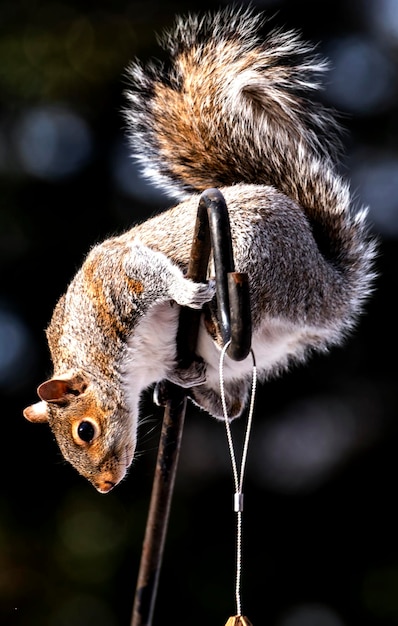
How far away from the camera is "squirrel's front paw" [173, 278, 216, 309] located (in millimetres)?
914

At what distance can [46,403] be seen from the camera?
1129mm

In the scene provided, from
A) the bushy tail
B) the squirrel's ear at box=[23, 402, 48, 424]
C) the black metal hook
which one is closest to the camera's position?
the black metal hook

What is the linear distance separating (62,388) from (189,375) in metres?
0.16

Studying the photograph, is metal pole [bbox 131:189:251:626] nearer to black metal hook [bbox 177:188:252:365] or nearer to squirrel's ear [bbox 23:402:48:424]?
black metal hook [bbox 177:188:252:365]

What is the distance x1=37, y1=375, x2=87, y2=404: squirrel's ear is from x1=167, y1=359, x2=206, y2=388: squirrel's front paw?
116 mm

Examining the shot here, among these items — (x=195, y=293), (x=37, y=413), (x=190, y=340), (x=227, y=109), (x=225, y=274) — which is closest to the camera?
(x=225, y=274)

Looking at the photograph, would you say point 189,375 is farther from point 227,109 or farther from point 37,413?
point 227,109

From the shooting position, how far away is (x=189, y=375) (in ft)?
3.49

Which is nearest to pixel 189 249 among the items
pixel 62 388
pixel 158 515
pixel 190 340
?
pixel 190 340

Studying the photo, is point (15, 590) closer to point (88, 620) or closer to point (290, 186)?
point (88, 620)

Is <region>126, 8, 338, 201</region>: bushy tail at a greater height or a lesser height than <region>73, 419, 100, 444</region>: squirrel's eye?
greater

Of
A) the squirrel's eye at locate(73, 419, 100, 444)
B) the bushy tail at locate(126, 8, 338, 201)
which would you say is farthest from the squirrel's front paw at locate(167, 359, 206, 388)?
the bushy tail at locate(126, 8, 338, 201)

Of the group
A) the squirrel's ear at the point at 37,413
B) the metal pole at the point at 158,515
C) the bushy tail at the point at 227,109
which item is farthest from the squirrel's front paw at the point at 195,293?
the bushy tail at the point at 227,109

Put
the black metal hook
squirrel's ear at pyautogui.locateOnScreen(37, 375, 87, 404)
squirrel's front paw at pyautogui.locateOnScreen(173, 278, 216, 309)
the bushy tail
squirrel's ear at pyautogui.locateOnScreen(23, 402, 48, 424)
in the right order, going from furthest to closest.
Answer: the bushy tail
squirrel's ear at pyautogui.locateOnScreen(23, 402, 48, 424)
squirrel's ear at pyautogui.locateOnScreen(37, 375, 87, 404)
squirrel's front paw at pyautogui.locateOnScreen(173, 278, 216, 309)
the black metal hook
